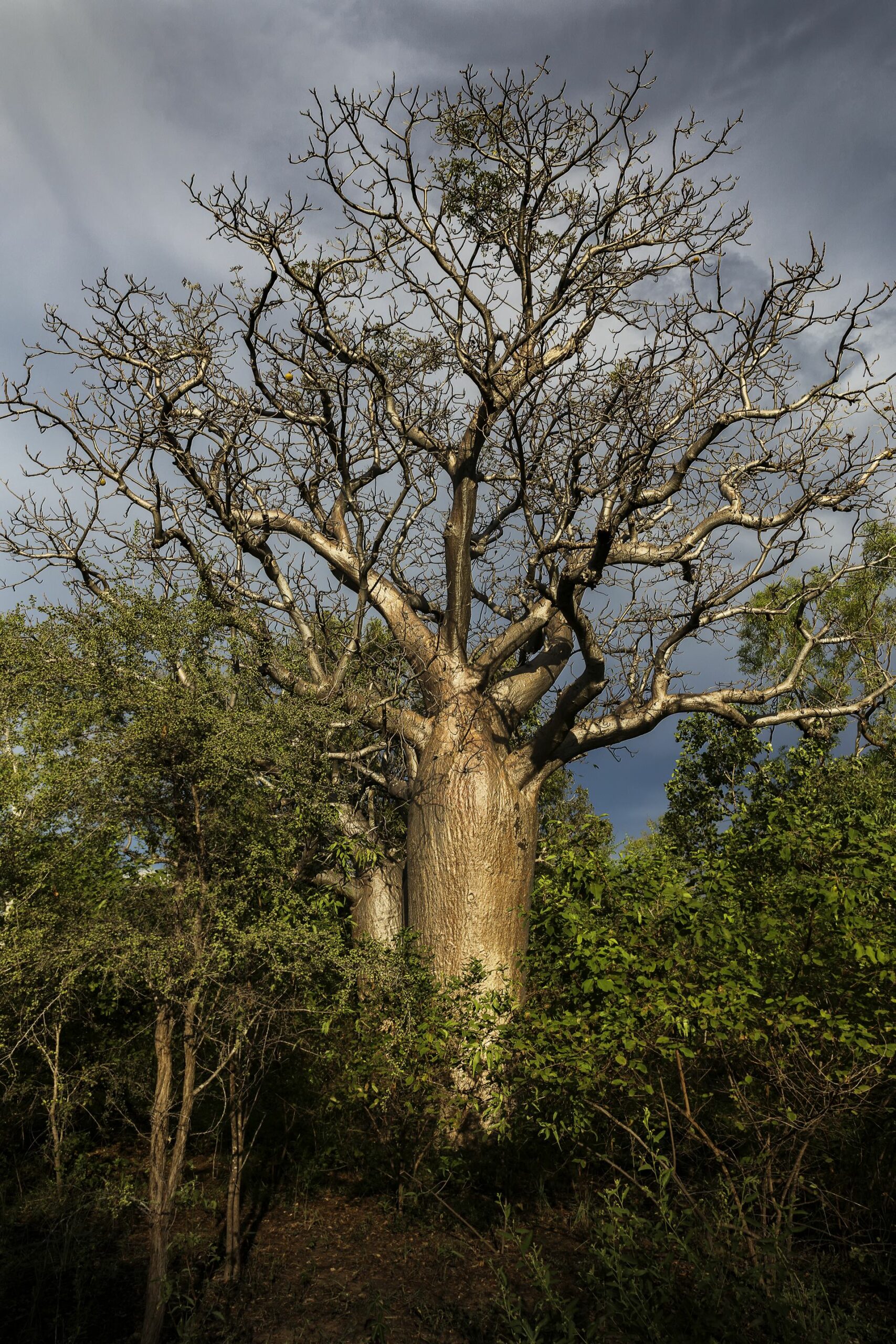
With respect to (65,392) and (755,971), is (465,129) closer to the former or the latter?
(65,392)

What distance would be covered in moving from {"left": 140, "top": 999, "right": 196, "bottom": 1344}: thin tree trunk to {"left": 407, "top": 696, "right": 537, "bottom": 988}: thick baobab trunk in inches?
130

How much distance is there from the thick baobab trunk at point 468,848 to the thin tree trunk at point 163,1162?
3305 millimetres

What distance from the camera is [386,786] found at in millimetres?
10039

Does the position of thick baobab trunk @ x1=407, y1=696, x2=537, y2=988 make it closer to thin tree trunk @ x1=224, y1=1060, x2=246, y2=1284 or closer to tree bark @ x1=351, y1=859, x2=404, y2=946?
tree bark @ x1=351, y1=859, x2=404, y2=946

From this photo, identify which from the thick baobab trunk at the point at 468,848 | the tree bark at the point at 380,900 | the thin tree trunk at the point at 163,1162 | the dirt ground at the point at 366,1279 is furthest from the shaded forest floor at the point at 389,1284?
the tree bark at the point at 380,900

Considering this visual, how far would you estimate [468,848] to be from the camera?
8906 mm

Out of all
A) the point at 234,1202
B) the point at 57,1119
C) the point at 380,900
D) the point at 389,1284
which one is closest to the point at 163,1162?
the point at 234,1202

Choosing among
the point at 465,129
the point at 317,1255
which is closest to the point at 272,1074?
the point at 317,1255

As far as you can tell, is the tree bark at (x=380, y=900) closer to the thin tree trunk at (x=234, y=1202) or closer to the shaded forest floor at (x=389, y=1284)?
the shaded forest floor at (x=389, y=1284)

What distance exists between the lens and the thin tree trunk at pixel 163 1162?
4.96 metres

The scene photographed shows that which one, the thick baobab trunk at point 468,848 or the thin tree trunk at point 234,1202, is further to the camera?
the thick baobab trunk at point 468,848

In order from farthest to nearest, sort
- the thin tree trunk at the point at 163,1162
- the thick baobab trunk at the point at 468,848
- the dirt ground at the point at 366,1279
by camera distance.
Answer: the thick baobab trunk at the point at 468,848, the dirt ground at the point at 366,1279, the thin tree trunk at the point at 163,1162

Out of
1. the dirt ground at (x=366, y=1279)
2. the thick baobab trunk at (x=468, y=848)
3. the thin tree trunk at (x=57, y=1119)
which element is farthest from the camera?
the thick baobab trunk at (x=468, y=848)

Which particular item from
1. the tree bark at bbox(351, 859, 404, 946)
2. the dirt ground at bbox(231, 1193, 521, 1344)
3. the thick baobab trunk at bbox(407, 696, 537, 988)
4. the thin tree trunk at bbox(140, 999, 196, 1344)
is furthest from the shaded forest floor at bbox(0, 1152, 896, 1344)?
the tree bark at bbox(351, 859, 404, 946)
